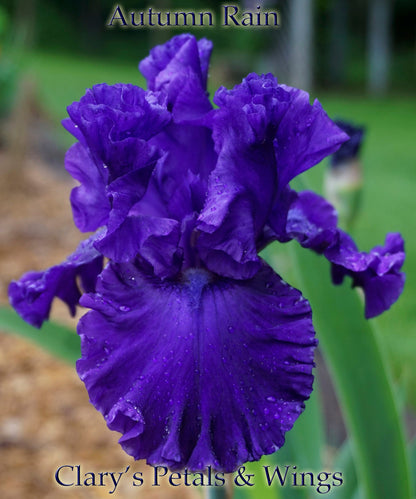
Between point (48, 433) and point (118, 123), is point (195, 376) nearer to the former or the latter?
point (118, 123)

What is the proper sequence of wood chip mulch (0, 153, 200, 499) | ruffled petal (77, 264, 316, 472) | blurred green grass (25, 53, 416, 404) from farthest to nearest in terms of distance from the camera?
blurred green grass (25, 53, 416, 404)
wood chip mulch (0, 153, 200, 499)
ruffled petal (77, 264, 316, 472)

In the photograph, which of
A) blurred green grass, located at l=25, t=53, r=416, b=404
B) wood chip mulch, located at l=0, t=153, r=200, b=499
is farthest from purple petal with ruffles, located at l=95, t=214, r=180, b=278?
wood chip mulch, located at l=0, t=153, r=200, b=499

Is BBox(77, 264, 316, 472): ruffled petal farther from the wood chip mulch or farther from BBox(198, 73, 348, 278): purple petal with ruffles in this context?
the wood chip mulch

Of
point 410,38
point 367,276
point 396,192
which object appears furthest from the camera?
point 410,38

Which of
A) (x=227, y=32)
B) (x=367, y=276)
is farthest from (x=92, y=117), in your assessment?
(x=227, y=32)

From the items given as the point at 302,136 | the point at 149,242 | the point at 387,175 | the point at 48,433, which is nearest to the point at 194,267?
the point at 149,242

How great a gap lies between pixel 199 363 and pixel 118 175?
181 mm

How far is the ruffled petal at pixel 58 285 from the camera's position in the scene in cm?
66

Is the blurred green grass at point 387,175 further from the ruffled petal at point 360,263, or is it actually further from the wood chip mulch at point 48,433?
the wood chip mulch at point 48,433

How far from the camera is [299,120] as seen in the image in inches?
23.1

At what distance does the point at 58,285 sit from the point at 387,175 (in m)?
5.04

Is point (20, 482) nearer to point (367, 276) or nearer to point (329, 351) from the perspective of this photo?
point (329, 351)

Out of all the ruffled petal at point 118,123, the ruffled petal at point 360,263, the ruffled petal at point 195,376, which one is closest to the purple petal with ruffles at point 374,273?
the ruffled petal at point 360,263

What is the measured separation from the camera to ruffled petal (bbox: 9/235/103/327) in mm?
659
